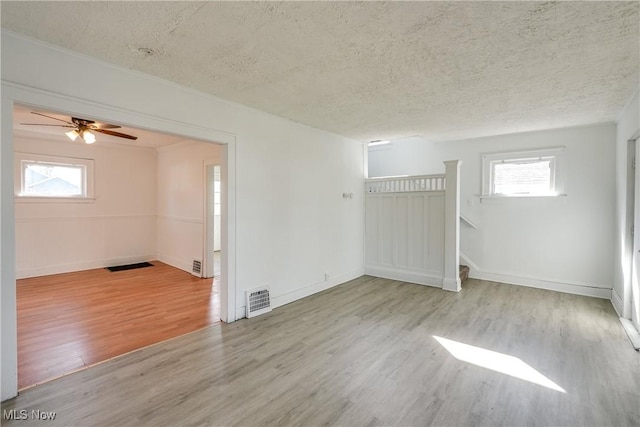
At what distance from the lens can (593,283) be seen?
4.47 m

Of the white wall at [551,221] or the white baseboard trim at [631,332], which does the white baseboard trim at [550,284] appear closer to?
the white wall at [551,221]

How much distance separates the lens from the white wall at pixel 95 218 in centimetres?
525

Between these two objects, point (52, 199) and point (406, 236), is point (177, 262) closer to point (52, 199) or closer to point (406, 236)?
point (52, 199)

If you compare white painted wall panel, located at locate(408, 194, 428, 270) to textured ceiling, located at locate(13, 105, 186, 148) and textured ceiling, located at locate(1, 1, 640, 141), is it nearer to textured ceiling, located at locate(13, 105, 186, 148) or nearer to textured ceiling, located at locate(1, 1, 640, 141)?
textured ceiling, located at locate(1, 1, 640, 141)

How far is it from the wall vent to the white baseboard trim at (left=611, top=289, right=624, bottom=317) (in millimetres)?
6049

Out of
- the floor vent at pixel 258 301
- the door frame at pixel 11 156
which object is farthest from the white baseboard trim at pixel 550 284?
the door frame at pixel 11 156

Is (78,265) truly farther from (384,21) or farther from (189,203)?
(384,21)

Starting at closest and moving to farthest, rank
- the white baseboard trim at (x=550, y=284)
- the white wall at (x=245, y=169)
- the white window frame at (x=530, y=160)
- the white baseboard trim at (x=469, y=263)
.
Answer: the white wall at (x=245, y=169) < the white baseboard trim at (x=550, y=284) < the white window frame at (x=530, y=160) < the white baseboard trim at (x=469, y=263)

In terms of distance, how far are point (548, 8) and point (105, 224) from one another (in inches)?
289

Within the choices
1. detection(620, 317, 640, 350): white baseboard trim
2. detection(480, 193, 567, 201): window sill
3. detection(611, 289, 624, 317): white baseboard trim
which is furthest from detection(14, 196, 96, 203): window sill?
detection(611, 289, 624, 317): white baseboard trim

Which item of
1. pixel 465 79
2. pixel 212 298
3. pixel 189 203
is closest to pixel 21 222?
pixel 189 203

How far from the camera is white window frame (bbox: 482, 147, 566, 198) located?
464 cm

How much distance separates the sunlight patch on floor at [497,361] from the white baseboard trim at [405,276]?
1950 millimetres

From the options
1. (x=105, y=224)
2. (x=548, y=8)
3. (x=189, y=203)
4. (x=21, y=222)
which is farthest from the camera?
(x=105, y=224)
